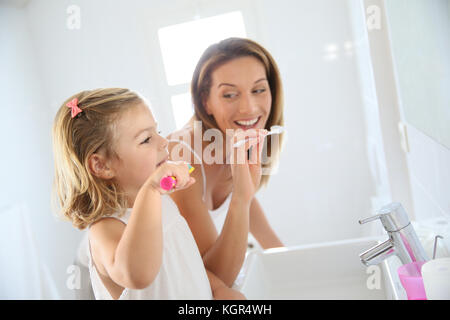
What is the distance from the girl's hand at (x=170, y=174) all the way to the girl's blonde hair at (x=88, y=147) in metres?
0.09

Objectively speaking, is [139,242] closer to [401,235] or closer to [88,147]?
[88,147]

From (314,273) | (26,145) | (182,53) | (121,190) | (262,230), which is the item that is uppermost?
(182,53)

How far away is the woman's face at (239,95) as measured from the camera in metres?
0.89

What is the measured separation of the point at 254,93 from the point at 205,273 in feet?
1.29

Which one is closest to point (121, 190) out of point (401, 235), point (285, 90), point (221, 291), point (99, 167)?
point (99, 167)

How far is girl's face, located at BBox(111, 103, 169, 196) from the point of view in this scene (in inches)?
32.1

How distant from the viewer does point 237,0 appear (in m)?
0.90

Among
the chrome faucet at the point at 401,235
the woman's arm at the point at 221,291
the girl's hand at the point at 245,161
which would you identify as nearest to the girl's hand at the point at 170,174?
the girl's hand at the point at 245,161

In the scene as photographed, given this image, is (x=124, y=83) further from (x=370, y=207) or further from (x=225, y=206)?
(x=370, y=207)

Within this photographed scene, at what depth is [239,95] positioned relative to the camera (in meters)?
0.89

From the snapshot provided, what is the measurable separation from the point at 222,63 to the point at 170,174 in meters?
0.27

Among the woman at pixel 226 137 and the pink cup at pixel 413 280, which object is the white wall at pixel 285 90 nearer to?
the woman at pixel 226 137

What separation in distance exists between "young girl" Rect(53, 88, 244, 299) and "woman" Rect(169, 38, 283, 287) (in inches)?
1.8
